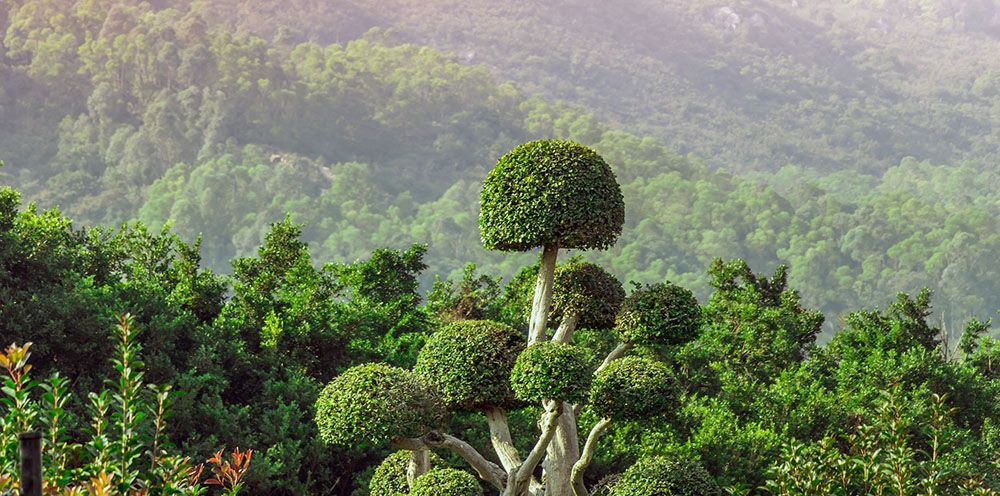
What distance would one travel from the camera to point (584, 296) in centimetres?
1246

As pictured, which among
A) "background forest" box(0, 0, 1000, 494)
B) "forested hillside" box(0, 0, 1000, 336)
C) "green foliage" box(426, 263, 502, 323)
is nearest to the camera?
"background forest" box(0, 0, 1000, 494)

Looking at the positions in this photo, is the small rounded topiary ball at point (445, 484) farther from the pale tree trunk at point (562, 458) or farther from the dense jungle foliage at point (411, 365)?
the pale tree trunk at point (562, 458)

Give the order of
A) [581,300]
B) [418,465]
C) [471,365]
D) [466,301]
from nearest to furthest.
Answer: [471,365]
[418,465]
[581,300]
[466,301]

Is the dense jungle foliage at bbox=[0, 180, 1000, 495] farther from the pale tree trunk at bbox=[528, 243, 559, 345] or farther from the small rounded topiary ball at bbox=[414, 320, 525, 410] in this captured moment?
the pale tree trunk at bbox=[528, 243, 559, 345]

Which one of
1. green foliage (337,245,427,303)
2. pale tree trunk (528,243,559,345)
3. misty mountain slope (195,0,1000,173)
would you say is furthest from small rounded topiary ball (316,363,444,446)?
misty mountain slope (195,0,1000,173)

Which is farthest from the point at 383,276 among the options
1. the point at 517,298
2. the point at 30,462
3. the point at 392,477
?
the point at 30,462

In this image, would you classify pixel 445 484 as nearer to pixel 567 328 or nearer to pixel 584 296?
pixel 567 328

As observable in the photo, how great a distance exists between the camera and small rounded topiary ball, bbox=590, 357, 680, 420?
1178cm

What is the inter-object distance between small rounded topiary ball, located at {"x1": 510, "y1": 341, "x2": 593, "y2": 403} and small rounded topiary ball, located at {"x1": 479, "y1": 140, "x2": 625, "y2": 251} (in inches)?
41.4

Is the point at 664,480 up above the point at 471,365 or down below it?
below

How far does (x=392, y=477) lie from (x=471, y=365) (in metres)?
1.70

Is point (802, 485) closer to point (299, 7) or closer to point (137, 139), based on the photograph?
point (137, 139)

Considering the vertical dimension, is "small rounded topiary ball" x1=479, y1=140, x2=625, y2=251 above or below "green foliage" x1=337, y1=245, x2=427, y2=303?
below

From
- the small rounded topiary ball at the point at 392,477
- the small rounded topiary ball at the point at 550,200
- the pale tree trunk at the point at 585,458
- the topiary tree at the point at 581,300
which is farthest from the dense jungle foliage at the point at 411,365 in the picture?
the small rounded topiary ball at the point at 550,200
